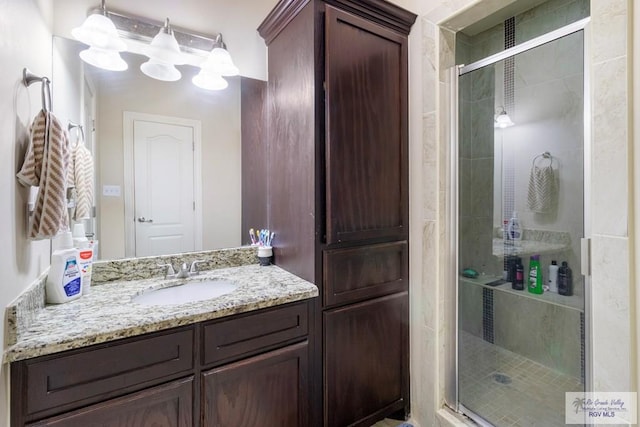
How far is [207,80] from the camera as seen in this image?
1604 mm

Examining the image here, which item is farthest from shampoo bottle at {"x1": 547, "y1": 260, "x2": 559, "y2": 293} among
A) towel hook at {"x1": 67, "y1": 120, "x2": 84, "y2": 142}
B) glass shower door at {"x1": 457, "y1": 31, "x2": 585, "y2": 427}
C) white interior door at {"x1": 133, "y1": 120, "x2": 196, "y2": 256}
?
towel hook at {"x1": 67, "y1": 120, "x2": 84, "y2": 142}

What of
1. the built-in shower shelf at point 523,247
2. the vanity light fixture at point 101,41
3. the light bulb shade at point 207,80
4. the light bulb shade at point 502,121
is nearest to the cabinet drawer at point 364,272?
the built-in shower shelf at point 523,247

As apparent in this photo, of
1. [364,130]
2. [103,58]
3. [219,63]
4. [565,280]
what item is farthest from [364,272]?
[103,58]

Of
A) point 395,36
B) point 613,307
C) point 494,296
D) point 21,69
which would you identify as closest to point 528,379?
point 494,296

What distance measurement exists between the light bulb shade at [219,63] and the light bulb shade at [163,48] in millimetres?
150

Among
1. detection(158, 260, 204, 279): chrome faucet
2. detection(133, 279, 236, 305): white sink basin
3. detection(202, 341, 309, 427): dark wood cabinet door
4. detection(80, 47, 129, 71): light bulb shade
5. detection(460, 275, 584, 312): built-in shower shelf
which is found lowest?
detection(202, 341, 309, 427): dark wood cabinet door

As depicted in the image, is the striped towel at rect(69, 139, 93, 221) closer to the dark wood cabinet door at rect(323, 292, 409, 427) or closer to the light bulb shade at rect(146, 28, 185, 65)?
the light bulb shade at rect(146, 28, 185, 65)

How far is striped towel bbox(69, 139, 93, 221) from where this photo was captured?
50.6 inches

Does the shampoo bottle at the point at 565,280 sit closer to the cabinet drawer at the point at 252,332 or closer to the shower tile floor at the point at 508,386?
the shower tile floor at the point at 508,386

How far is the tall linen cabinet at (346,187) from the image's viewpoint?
1.38 metres

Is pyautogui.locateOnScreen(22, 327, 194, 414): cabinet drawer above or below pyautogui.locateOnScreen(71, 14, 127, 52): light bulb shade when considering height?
below

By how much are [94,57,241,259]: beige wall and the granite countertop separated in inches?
11.3

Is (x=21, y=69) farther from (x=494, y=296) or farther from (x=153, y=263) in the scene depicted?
(x=494, y=296)

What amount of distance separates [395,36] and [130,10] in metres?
1.31
